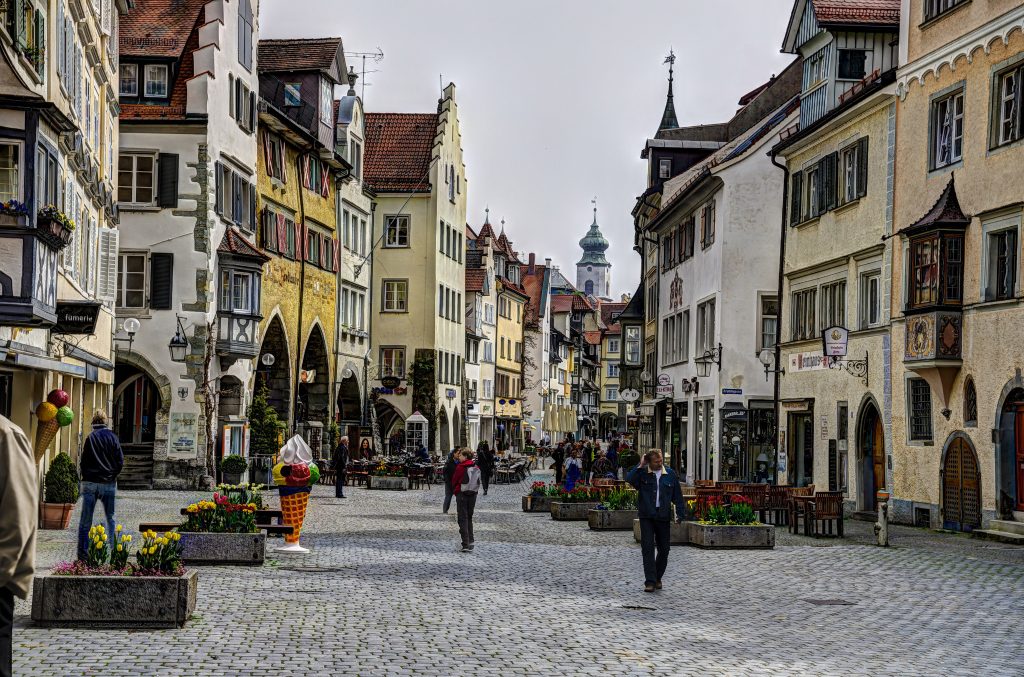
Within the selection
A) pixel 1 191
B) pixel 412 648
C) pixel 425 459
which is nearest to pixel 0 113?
pixel 1 191

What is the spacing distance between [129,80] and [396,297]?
25970mm

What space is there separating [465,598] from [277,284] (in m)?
33.7

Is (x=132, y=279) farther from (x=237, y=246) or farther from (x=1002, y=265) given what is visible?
(x=1002, y=265)

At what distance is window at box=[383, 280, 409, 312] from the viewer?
66062 millimetres

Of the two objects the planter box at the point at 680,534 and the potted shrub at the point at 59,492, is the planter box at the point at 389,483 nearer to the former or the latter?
the potted shrub at the point at 59,492

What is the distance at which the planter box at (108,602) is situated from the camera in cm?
1205

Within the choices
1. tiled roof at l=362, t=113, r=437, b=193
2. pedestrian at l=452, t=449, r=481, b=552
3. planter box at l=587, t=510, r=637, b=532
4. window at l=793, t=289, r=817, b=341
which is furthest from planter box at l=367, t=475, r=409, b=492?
tiled roof at l=362, t=113, r=437, b=193

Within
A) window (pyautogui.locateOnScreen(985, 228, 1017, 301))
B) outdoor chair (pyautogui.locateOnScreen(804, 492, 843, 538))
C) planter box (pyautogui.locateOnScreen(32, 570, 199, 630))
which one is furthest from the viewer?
outdoor chair (pyautogui.locateOnScreen(804, 492, 843, 538))

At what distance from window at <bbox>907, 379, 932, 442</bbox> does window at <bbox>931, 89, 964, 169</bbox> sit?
14.4 feet

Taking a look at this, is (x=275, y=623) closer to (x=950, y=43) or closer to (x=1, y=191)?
(x=1, y=191)

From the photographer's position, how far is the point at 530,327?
4321 inches

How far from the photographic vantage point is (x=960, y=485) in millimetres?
27188

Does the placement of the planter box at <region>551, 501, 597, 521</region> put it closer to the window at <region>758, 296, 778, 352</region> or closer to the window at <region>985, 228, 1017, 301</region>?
the window at <region>985, 228, 1017, 301</region>

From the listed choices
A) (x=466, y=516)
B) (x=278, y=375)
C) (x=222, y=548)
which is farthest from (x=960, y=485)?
(x=278, y=375)
